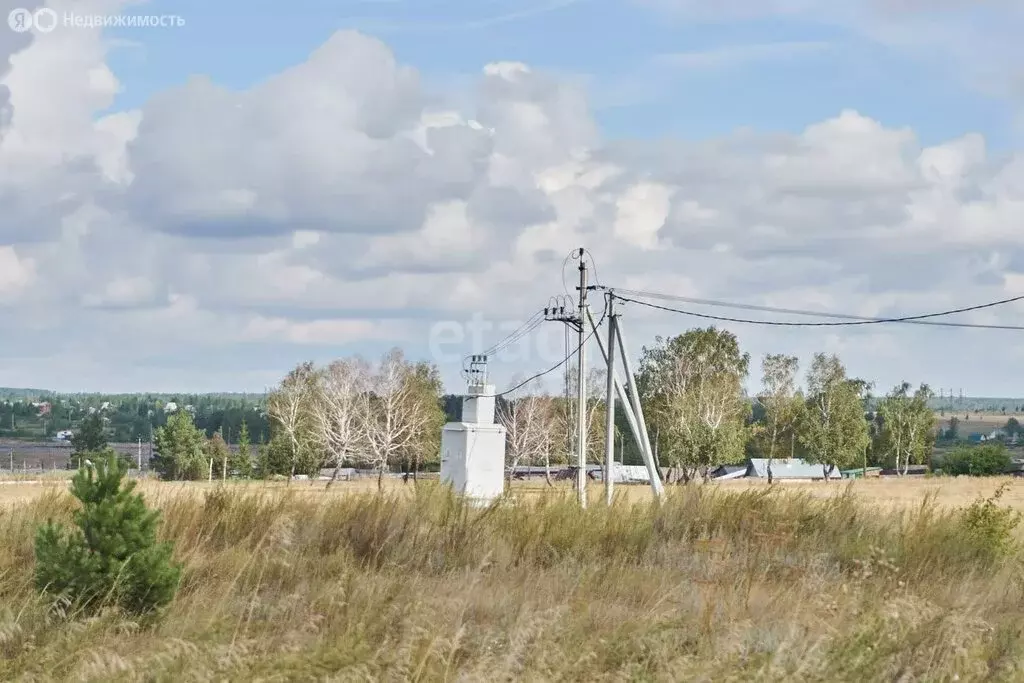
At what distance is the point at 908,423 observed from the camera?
106688 millimetres

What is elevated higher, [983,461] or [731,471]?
[983,461]

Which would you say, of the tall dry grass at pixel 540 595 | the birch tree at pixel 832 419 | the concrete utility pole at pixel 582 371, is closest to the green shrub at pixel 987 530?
the tall dry grass at pixel 540 595

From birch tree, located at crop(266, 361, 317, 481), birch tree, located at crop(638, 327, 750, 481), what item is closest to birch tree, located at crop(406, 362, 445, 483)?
birch tree, located at crop(266, 361, 317, 481)

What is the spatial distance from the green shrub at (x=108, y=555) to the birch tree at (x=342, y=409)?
70.9m

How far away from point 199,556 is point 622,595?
3.27 meters

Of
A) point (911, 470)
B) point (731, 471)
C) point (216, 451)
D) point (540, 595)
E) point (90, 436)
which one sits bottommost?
point (731, 471)

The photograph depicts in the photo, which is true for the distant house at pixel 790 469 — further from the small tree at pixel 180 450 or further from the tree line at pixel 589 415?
the small tree at pixel 180 450

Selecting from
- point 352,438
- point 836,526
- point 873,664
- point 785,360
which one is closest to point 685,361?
point 785,360

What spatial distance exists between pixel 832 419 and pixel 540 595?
82.7m

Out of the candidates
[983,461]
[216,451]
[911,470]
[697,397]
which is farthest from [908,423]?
[216,451]

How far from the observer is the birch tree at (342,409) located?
80250mm

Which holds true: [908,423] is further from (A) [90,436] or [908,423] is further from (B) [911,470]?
(A) [90,436]

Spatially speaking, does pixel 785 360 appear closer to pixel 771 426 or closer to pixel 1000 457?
pixel 771 426

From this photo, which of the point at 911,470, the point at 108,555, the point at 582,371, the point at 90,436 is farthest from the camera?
the point at 90,436
